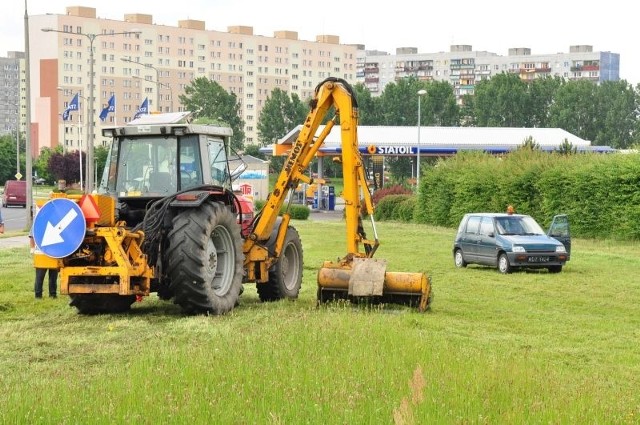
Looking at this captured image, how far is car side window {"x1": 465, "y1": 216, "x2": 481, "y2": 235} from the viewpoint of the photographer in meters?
31.2

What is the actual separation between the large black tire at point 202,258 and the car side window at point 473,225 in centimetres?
1522

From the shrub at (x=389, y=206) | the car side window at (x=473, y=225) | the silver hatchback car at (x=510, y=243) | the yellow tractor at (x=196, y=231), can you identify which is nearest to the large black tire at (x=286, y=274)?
the yellow tractor at (x=196, y=231)

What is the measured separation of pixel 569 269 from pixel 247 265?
14388mm

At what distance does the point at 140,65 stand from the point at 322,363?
151416 mm

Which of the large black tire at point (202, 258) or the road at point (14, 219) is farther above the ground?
the large black tire at point (202, 258)

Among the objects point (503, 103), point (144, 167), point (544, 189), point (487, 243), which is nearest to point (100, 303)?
point (144, 167)

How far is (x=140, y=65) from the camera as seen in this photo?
159 m

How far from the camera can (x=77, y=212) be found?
1523 cm

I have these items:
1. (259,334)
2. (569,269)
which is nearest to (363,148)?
(569,269)

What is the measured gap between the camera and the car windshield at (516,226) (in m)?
30.3

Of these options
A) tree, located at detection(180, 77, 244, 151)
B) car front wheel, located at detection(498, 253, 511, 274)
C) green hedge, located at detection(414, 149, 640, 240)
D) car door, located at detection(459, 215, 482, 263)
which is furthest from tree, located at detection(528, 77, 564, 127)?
car front wheel, located at detection(498, 253, 511, 274)

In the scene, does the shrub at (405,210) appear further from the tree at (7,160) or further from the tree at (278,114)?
the tree at (278,114)

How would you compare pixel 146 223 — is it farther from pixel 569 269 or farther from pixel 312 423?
pixel 569 269

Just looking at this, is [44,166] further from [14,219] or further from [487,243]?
[487,243]
